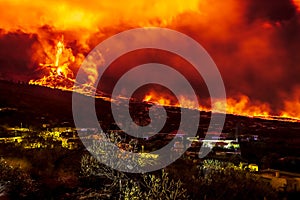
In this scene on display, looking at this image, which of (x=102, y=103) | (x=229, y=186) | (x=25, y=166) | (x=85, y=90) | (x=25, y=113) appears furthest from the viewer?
(x=85, y=90)

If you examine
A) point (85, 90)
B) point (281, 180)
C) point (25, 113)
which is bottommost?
point (281, 180)

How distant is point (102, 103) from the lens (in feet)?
305

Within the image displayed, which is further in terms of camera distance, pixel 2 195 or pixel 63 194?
pixel 63 194

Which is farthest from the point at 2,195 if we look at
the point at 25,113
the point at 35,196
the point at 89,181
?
the point at 25,113

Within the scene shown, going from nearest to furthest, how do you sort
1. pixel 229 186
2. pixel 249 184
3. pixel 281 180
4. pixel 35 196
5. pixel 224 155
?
pixel 35 196, pixel 229 186, pixel 249 184, pixel 281 180, pixel 224 155

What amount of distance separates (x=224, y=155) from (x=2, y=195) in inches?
943

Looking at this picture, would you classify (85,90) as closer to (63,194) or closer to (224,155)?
(224,155)

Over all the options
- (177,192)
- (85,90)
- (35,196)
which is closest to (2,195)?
(35,196)

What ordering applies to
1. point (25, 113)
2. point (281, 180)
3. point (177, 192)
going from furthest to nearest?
point (25, 113) < point (281, 180) < point (177, 192)

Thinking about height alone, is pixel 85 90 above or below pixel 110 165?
above

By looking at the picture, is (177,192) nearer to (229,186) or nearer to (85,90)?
Result: (229,186)

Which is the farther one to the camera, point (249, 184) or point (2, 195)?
point (249, 184)

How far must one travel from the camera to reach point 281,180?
23234 millimetres

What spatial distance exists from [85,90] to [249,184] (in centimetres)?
9085
